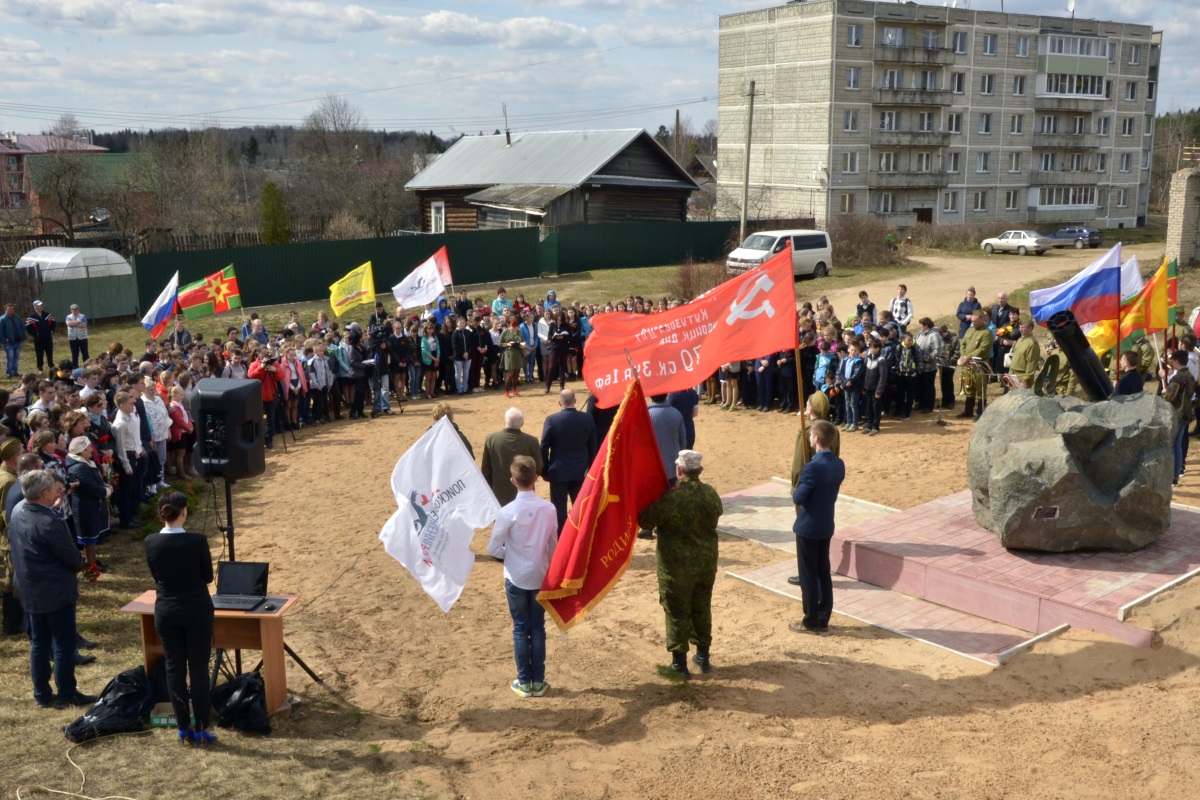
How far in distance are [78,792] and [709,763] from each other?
3959 millimetres

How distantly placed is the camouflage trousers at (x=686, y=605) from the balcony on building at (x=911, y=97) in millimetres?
50830

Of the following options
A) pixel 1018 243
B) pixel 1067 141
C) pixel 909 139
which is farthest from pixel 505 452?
pixel 1067 141

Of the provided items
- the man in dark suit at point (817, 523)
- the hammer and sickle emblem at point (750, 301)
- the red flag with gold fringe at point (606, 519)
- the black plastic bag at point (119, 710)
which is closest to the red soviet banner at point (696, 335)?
the hammer and sickle emblem at point (750, 301)

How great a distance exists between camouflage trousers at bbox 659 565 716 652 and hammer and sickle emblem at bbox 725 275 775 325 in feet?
9.58

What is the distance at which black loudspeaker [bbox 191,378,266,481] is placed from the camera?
29.3ft

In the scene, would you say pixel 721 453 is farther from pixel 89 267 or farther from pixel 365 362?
pixel 89 267

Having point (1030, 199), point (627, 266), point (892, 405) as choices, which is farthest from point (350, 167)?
point (892, 405)

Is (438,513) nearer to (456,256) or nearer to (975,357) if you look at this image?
(975,357)

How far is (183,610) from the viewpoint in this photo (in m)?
6.92

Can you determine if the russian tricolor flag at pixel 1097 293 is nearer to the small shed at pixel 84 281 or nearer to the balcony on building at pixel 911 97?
the small shed at pixel 84 281

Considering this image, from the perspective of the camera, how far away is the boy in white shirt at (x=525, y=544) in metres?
7.78

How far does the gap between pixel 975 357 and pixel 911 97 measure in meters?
41.2

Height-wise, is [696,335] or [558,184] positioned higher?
[558,184]

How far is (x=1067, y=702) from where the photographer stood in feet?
26.0
